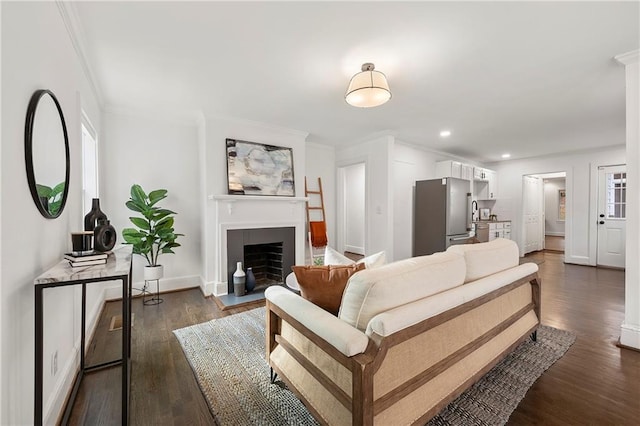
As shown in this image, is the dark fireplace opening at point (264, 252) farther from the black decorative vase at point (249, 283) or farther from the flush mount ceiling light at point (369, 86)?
the flush mount ceiling light at point (369, 86)

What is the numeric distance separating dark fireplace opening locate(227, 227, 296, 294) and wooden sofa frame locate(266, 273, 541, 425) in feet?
6.90

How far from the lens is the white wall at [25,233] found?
3.48 feet

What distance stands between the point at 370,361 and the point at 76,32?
9.19 ft

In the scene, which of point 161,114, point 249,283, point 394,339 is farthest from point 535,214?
point 161,114

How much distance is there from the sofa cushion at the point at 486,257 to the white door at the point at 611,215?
529cm

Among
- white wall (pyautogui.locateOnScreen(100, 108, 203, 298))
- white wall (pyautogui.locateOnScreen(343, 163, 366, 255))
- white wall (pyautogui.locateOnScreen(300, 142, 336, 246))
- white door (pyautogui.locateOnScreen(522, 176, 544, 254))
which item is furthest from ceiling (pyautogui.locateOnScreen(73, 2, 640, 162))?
white door (pyautogui.locateOnScreen(522, 176, 544, 254))

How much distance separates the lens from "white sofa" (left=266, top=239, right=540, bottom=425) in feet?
3.63

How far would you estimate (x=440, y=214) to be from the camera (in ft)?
15.6

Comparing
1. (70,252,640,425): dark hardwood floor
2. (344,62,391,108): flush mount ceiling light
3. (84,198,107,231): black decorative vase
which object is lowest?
(70,252,640,425): dark hardwood floor

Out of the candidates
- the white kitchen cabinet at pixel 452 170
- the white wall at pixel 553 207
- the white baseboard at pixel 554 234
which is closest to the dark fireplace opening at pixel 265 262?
the white kitchen cabinet at pixel 452 170

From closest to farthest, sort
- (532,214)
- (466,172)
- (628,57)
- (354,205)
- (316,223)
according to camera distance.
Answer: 1. (628,57)
2. (316,223)
3. (466,172)
4. (354,205)
5. (532,214)

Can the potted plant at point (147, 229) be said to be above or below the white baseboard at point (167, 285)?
above

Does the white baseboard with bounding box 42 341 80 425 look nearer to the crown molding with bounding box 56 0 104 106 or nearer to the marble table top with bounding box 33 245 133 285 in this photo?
the marble table top with bounding box 33 245 133 285

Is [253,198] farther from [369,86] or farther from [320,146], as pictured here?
[369,86]
